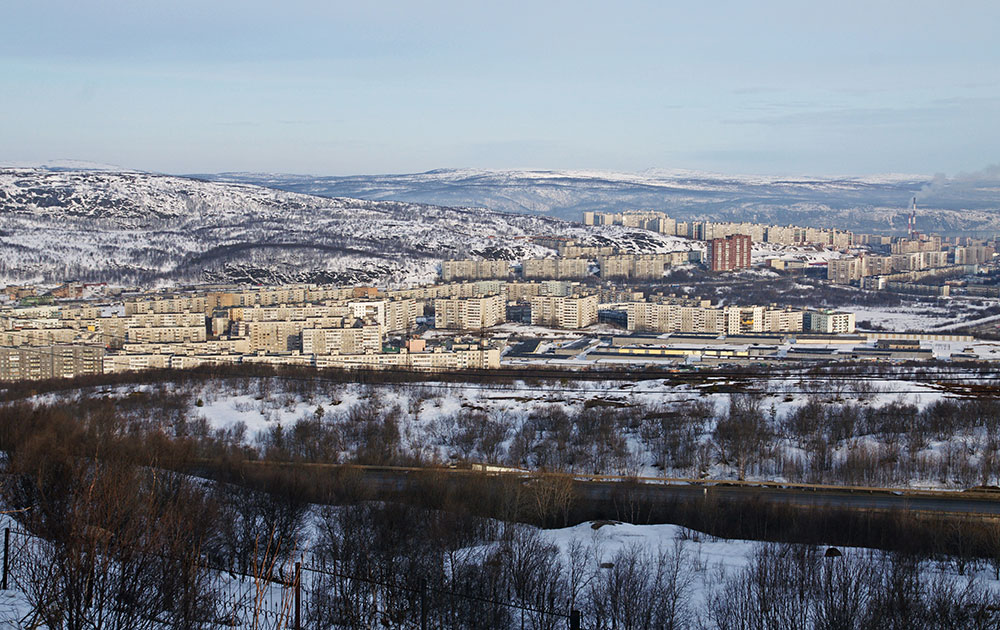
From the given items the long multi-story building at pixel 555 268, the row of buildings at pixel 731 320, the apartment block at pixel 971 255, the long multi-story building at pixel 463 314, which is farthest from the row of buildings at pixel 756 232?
the long multi-story building at pixel 463 314

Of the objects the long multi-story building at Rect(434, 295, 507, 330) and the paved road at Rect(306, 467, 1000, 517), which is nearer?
the paved road at Rect(306, 467, 1000, 517)

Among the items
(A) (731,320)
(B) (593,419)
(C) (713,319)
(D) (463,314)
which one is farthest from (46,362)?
(A) (731,320)

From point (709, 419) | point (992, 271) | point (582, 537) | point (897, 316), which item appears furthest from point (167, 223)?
point (582, 537)

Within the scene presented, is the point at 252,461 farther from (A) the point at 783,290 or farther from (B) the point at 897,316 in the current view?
(A) the point at 783,290

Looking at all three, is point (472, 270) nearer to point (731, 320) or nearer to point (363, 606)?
point (731, 320)

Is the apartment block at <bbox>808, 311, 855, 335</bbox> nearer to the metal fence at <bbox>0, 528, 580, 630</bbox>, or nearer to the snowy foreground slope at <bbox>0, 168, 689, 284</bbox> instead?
the snowy foreground slope at <bbox>0, 168, 689, 284</bbox>

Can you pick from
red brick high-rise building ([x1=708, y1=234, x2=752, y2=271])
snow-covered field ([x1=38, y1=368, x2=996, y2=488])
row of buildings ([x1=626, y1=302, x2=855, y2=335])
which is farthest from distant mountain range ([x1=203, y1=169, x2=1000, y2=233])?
snow-covered field ([x1=38, y1=368, x2=996, y2=488])
